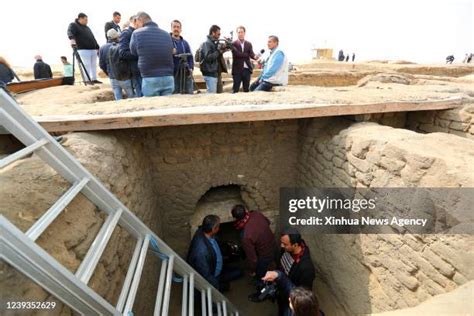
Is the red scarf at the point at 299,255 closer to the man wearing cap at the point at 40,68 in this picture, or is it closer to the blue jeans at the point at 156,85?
the blue jeans at the point at 156,85

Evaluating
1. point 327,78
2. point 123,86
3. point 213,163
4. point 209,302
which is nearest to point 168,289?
point 209,302

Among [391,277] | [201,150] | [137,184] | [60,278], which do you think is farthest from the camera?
[201,150]

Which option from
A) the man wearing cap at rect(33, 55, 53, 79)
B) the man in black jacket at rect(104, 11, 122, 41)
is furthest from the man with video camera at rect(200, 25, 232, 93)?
the man wearing cap at rect(33, 55, 53, 79)

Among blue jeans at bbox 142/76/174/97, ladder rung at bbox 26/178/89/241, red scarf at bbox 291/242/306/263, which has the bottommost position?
red scarf at bbox 291/242/306/263

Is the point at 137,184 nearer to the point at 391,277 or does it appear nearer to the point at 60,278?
the point at 60,278

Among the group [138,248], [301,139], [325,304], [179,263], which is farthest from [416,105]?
[138,248]

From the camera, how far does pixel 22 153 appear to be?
5.74 ft

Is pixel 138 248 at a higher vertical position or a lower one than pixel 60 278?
lower

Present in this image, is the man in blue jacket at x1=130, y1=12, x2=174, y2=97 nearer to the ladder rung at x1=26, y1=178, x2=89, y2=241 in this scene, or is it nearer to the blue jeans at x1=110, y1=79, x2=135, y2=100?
the blue jeans at x1=110, y1=79, x2=135, y2=100

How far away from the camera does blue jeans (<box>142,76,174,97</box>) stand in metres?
4.97

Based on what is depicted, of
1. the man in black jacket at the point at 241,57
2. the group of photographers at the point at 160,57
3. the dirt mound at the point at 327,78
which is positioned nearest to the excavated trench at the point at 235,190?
the group of photographers at the point at 160,57

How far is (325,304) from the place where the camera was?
4.06m

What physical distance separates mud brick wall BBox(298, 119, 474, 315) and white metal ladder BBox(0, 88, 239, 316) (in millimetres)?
1972

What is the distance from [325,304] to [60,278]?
3694 mm
